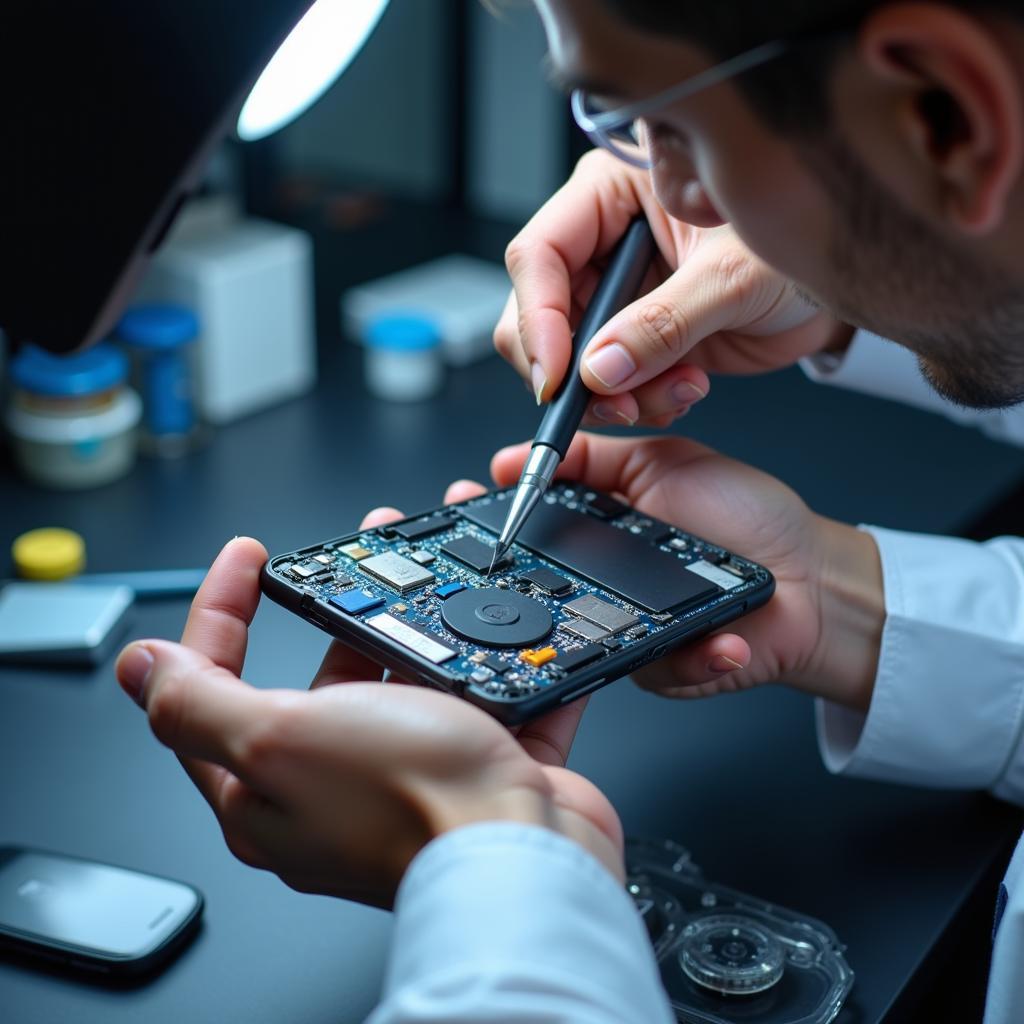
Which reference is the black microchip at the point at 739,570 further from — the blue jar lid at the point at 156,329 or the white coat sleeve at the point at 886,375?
the blue jar lid at the point at 156,329

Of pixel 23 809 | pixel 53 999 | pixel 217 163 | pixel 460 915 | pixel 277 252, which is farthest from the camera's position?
pixel 217 163

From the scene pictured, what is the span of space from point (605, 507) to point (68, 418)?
0.51 metres

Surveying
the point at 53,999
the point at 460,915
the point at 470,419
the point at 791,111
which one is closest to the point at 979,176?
the point at 791,111

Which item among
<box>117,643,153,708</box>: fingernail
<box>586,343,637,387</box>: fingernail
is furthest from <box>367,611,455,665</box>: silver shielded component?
<box>586,343,637,387</box>: fingernail

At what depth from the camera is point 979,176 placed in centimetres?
48

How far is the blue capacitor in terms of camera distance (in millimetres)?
1123

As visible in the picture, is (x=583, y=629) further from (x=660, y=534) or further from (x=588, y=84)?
(x=588, y=84)

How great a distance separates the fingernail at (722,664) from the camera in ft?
2.29

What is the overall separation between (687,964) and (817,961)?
0.07m

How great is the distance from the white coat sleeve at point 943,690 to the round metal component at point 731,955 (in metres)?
0.16

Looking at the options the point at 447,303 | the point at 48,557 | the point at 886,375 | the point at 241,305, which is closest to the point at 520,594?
the point at 48,557

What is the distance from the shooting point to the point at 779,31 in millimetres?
477

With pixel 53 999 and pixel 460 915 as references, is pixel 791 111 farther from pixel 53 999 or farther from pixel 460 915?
pixel 53 999

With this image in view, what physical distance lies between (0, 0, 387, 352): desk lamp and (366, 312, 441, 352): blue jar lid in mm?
552
